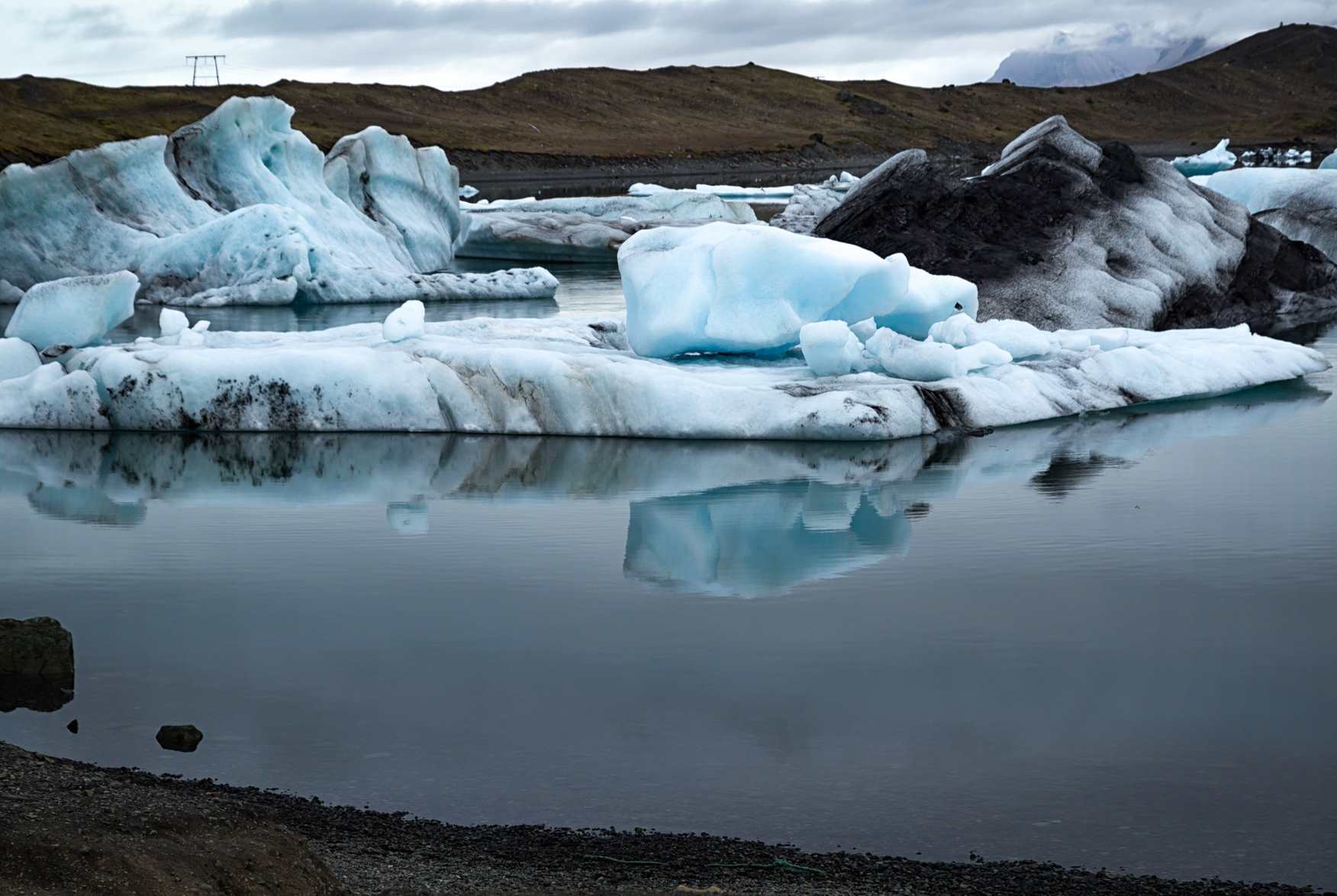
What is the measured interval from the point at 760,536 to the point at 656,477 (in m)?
1.68

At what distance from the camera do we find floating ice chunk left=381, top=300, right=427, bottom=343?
1267cm

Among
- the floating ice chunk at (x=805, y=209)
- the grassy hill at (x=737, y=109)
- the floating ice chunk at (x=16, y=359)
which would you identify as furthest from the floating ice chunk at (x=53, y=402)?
the grassy hill at (x=737, y=109)

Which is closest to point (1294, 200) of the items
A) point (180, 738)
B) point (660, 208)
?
point (660, 208)

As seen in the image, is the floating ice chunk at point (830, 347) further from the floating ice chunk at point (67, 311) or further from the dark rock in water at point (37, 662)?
the dark rock in water at point (37, 662)

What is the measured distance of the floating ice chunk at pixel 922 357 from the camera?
12180mm

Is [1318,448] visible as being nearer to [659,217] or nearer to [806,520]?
[806,520]

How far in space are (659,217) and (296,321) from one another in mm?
13300

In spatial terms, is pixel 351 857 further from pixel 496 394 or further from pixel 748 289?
pixel 748 289

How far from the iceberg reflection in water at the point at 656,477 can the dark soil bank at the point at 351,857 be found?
357 cm

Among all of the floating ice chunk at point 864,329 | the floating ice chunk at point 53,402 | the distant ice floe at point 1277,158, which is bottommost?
the floating ice chunk at point 53,402

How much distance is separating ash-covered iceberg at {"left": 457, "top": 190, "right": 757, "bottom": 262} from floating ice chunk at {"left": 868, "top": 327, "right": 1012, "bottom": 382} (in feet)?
54.2

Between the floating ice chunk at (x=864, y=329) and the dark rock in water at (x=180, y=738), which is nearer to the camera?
the dark rock in water at (x=180, y=738)

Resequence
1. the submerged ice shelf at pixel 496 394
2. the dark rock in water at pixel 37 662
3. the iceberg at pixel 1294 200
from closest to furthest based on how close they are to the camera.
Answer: the dark rock in water at pixel 37 662
the submerged ice shelf at pixel 496 394
the iceberg at pixel 1294 200

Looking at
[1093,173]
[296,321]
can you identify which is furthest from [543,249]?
[1093,173]
